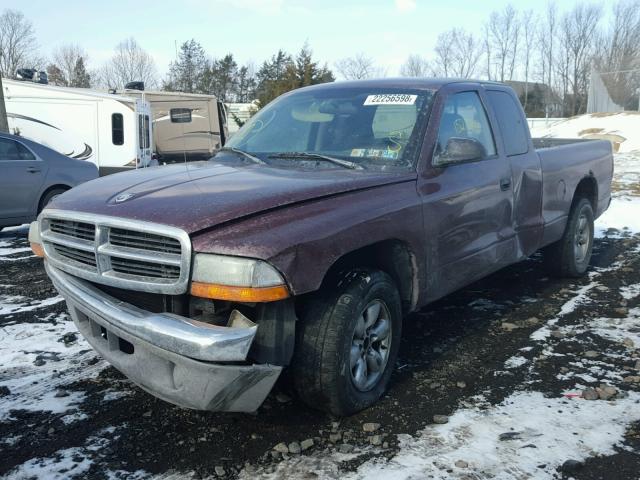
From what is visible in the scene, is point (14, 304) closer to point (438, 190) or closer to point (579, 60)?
point (438, 190)

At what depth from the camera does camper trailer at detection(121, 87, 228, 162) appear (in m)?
20.7

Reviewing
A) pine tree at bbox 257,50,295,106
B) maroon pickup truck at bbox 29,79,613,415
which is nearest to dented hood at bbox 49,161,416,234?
maroon pickup truck at bbox 29,79,613,415

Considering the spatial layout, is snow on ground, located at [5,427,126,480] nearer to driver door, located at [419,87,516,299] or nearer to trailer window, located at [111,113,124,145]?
driver door, located at [419,87,516,299]

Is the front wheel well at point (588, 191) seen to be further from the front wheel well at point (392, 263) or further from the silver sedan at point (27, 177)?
the silver sedan at point (27, 177)

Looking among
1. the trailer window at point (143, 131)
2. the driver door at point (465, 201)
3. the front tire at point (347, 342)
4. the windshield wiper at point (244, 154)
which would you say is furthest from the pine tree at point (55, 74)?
the front tire at point (347, 342)

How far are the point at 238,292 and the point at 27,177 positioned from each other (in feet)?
24.8

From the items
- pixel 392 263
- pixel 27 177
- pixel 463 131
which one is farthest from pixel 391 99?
pixel 27 177

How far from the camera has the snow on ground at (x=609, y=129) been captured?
21547 millimetres

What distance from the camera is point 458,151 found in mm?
3840

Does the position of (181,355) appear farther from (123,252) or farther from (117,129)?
(117,129)

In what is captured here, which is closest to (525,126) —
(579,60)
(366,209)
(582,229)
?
(582,229)

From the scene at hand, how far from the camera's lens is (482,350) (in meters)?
4.30

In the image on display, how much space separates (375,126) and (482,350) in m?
1.76

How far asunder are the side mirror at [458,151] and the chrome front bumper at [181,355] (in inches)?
73.2
